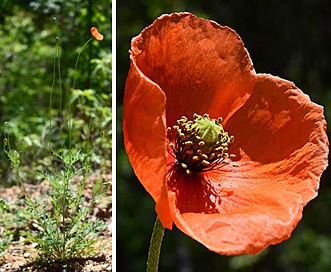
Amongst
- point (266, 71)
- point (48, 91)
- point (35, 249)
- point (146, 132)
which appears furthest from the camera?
point (266, 71)

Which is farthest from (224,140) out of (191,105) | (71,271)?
(71,271)

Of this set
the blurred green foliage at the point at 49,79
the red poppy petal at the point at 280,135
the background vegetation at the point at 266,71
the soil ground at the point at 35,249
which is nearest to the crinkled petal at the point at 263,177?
the red poppy petal at the point at 280,135

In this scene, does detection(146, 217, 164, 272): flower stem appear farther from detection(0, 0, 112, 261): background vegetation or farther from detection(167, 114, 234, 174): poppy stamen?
detection(0, 0, 112, 261): background vegetation

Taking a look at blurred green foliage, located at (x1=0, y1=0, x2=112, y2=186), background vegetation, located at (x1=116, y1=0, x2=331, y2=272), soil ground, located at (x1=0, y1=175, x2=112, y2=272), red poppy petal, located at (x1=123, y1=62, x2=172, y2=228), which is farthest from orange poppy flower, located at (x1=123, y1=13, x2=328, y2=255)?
background vegetation, located at (x1=116, y1=0, x2=331, y2=272)

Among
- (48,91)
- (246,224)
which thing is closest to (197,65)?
(246,224)

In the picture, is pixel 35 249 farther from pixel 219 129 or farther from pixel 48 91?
pixel 48 91

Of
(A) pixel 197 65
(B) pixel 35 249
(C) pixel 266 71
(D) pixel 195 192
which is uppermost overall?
(A) pixel 197 65
